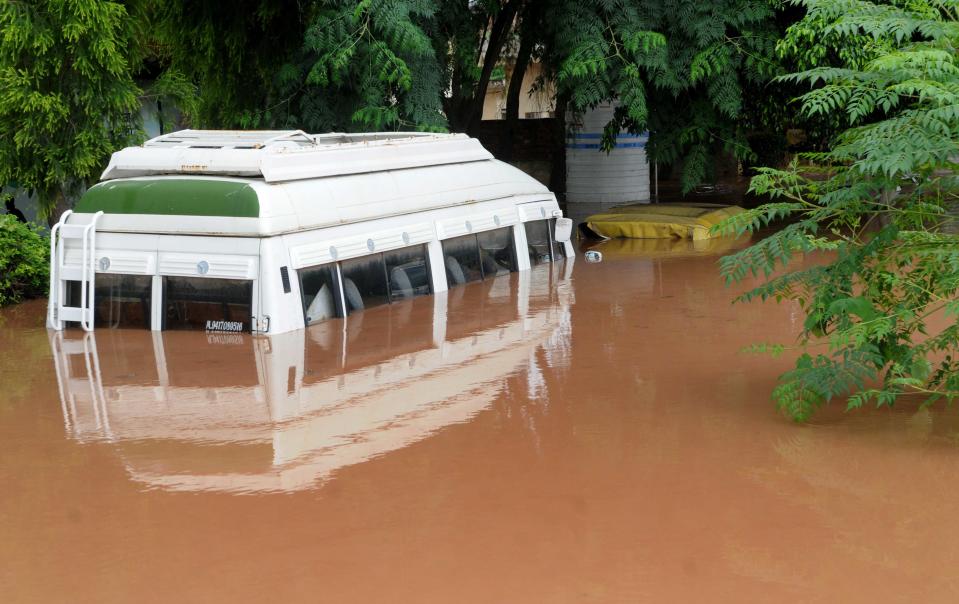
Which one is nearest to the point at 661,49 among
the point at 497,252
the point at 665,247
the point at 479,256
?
the point at 665,247

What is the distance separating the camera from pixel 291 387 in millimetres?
10859

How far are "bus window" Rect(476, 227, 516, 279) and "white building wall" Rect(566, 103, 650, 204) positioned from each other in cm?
920

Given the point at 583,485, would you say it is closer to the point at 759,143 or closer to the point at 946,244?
the point at 946,244

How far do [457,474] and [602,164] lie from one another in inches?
727

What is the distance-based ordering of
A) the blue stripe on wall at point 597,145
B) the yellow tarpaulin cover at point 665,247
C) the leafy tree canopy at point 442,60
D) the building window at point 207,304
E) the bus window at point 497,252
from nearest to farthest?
the building window at point 207,304 < the bus window at point 497,252 < the leafy tree canopy at point 442,60 < the yellow tarpaulin cover at point 665,247 < the blue stripe on wall at point 597,145

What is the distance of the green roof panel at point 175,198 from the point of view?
12.8 metres

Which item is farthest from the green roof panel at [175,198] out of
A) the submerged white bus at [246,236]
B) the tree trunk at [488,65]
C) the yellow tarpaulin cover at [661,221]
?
the tree trunk at [488,65]

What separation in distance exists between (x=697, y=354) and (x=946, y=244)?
355cm

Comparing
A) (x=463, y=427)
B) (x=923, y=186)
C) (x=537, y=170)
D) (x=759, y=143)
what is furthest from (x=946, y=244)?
(x=537, y=170)

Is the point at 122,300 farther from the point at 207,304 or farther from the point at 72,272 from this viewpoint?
the point at 207,304

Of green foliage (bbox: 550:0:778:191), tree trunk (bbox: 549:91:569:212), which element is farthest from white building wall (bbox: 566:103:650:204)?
green foliage (bbox: 550:0:778:191)

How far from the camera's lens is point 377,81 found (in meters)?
18.9

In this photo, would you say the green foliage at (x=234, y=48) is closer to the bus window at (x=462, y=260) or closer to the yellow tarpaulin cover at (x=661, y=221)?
the bus window at (x=462, y=260)

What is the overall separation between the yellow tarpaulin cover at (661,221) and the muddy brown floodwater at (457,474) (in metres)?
7.50
